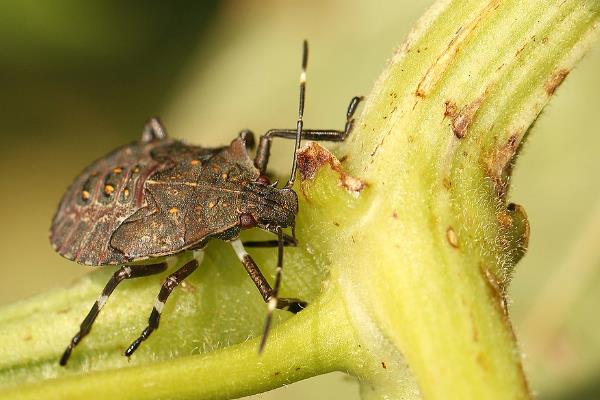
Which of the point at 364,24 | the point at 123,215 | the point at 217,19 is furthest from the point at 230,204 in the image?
the point at 217,19

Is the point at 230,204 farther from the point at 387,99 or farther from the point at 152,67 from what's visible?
the point at 152,67

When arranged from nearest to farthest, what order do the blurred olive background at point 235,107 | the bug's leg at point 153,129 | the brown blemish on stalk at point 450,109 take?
the brown blemish on stalk at point 450,109
the blurred olive background at point 235,107
the bug's leg at point 153,129

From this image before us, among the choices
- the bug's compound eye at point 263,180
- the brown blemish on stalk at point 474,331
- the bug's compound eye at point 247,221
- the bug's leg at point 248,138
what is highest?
the bug's leg at point 248,138

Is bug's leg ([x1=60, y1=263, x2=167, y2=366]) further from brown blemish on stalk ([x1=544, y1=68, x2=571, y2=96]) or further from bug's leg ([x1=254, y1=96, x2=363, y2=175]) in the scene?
brown blemish on stalk ([x1=544, y1=68, x2=571, y2=96])

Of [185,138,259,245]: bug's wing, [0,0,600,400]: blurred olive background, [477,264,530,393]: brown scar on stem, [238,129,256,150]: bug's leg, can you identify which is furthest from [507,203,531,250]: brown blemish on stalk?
[238,129,256,150]: bug's leg

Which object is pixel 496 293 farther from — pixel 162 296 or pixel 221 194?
pixel 221 194

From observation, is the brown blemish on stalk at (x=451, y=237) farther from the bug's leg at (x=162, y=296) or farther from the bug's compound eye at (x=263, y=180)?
Answer: the bug's compound eye at (x=263, y=180)


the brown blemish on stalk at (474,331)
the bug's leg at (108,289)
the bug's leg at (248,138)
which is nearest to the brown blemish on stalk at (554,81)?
the brown blemish on stalk at (474,331)
